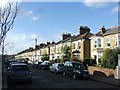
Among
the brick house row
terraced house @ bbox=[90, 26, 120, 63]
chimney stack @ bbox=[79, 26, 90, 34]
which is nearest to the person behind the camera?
terraced house @ bbox=[90, 26, 120, 63]

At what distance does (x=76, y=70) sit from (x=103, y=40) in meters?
18.5

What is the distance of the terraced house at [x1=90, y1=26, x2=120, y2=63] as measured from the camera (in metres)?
41.1

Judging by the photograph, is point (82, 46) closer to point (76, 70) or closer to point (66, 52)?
point (66, 52)

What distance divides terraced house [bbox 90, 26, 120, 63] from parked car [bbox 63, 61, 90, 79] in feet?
40.8

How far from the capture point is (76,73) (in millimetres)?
27375

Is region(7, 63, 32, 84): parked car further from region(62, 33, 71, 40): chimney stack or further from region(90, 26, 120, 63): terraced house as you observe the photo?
region(62, 33, 71, 40): chimney stack

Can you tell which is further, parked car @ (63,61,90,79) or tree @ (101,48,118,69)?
tree @ (101,48,118,69)

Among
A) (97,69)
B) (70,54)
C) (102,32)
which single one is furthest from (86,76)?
(70,54)

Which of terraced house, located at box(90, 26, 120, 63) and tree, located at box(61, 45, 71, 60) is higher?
terraced house, located at box(90, 26, 120, 63)

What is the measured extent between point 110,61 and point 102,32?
50.1 ft

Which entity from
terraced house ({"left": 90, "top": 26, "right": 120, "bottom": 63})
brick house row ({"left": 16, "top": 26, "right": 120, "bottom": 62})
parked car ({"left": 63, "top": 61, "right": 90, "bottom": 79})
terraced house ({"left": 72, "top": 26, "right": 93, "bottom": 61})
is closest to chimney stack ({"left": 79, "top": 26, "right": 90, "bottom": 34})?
brick house row ({"left": 16, "top": 26, "right": 120, "bottom": 62})

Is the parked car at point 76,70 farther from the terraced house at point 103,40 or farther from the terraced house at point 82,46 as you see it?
the terraced house at point 82,46

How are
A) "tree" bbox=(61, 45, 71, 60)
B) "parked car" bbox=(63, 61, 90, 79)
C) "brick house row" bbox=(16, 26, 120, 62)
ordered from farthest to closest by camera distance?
"tree" bbox=(61, 45, 71, 60), "brick house row" bbox=(16, 26, 120, 62), "parked car" bbox=(63, 61, 90, 79)

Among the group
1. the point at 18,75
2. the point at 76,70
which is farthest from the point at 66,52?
the point at 18,75
